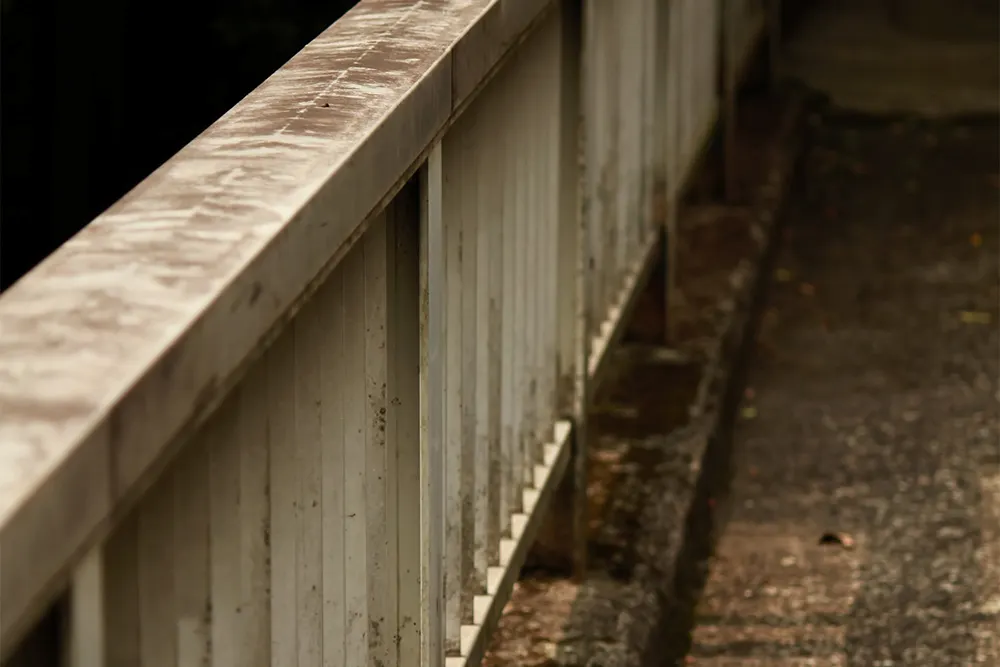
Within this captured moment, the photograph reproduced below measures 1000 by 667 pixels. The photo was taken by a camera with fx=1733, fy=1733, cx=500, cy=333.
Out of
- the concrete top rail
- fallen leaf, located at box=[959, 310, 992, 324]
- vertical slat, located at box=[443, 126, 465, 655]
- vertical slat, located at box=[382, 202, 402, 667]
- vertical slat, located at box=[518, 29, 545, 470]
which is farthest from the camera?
fallen leaf, located at box=[959, 310, 992, 324]

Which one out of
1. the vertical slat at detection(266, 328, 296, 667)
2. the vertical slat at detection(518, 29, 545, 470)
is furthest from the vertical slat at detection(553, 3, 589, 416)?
the vertical slat at detection(266, 328, 296, 667)

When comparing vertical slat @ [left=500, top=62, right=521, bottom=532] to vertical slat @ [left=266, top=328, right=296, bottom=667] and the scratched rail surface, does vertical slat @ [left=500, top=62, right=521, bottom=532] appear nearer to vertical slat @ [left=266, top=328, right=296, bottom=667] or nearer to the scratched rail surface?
the scratched rail surface

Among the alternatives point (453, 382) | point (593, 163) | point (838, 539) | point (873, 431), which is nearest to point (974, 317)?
point (873, 431)

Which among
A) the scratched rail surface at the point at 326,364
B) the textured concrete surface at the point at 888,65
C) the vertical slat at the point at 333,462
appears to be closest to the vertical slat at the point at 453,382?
the scratched rail surface at the point at 326,364

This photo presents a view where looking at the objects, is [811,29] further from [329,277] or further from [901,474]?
[329,277]

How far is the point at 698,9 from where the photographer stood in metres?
4.67

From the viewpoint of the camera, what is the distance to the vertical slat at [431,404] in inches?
69.8

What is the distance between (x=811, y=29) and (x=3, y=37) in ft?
14.8

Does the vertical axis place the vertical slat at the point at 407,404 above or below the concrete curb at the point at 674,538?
above

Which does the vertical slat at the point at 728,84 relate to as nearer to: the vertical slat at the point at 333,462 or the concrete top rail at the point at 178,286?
the concrete top rail at the point at 178,286

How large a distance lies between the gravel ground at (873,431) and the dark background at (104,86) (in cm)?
168

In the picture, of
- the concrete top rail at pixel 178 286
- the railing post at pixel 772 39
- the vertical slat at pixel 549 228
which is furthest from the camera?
the railing post at pixel 772 39

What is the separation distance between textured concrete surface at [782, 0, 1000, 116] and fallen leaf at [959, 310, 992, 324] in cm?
202

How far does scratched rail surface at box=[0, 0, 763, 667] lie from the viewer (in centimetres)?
97
